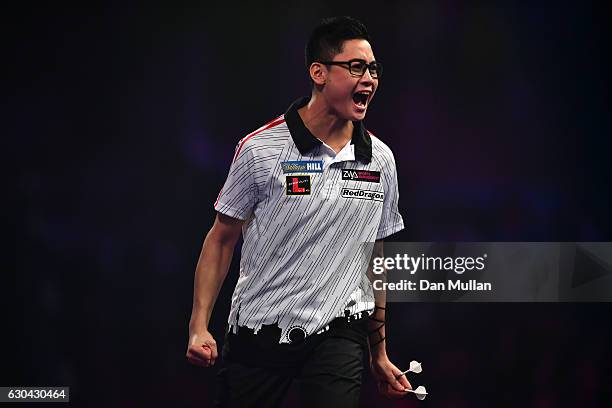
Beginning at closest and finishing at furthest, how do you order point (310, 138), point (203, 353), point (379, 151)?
point (203, 353) → point (310, 138) → point (379, 151)

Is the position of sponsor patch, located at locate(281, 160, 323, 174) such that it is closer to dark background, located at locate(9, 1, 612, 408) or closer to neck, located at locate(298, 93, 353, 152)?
neck, located at locate(298, 93, 353, 152)

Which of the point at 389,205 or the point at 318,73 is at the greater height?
the point at 318,73

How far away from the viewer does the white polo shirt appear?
11.5 ft

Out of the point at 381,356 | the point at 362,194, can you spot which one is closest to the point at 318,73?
the point at 362,194

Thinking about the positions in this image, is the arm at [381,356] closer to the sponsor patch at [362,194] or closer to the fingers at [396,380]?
the fingers at [396,380]

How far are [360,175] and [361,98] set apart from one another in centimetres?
30

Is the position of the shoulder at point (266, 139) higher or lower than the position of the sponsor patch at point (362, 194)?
higher

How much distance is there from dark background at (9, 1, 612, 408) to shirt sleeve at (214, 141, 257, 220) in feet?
6.48

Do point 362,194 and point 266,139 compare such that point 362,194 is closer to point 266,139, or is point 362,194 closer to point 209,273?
point 266,139

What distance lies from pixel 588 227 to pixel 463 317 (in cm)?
89

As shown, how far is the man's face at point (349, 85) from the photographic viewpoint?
3.65 metres

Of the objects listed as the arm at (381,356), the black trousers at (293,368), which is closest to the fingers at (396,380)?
the arm at (381,356)

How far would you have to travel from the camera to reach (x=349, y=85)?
3648mm

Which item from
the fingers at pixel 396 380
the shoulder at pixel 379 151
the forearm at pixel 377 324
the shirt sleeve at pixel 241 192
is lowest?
the fingers at pixel 396 380
